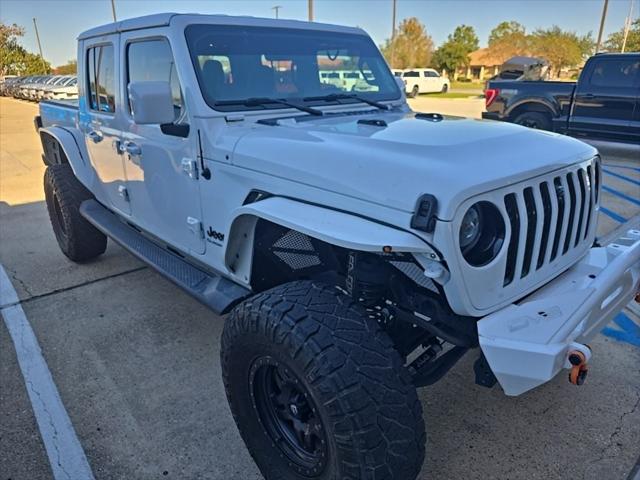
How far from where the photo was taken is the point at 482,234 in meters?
1.99

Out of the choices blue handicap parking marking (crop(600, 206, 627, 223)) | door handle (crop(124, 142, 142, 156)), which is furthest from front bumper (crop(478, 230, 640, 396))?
blue handicap parking marking (crop(600, 206, 627, 223))

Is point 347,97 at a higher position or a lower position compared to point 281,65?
lower

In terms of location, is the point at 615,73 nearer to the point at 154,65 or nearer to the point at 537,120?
the point at 537,120

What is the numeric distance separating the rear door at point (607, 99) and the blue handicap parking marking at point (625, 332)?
7.42 m

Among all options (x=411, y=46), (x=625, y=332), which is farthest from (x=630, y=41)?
(x=625, y=332)

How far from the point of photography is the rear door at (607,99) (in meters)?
9.62

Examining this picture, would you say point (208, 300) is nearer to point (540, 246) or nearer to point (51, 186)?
point (540, 246)

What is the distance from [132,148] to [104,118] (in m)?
0.65

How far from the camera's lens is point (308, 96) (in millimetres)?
3201

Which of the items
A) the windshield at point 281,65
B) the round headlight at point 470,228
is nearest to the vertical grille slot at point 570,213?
the round headlight at point 470,228

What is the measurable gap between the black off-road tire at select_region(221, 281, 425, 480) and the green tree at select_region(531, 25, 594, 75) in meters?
52.7

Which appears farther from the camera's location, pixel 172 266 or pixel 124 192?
pixel 124 192

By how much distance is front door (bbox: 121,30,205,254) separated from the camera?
2910 millimetres

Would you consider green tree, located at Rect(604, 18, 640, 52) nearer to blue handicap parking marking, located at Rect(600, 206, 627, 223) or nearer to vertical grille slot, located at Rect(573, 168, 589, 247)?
blue handicap parking marking, located at Rect(600, 206, 627, 223)
